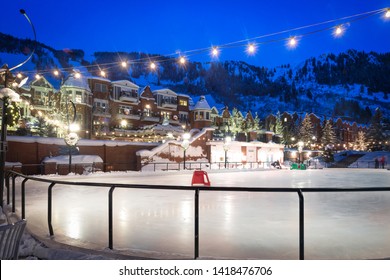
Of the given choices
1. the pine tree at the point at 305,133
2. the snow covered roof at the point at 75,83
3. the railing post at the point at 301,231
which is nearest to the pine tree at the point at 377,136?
the pine tree at the point at 305,133

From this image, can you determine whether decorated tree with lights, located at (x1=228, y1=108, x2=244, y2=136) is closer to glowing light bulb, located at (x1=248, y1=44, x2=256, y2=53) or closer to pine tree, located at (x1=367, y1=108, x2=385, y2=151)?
pine tree, located at (x1=367, y1=108, x2=385, y2=151)

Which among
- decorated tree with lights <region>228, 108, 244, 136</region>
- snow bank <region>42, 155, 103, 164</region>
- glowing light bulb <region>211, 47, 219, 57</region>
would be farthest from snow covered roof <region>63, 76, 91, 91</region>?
glowing light bulb <region>211, 47, 219, 57</region>

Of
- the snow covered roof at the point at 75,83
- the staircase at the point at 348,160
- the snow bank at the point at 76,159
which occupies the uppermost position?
the snow covered roof at the point at 75,83

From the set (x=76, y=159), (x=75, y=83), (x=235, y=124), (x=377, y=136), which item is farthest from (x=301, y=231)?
(x=377, y=136)

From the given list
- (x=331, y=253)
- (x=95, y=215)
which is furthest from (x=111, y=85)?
(x=331, y=253)

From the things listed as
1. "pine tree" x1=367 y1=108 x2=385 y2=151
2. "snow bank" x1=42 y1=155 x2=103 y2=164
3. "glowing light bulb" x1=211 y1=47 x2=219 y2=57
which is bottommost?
"snow bank" x1=42 y1=155 x2=103 y2=164

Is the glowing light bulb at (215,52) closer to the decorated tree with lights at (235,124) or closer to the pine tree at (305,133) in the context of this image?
the decorated tree with lights at (235,124)

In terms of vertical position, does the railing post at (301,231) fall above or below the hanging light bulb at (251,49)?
below

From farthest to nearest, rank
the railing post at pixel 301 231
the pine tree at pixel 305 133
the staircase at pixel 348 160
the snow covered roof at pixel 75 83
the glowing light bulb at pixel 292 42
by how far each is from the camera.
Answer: the pine tree at pixel 305 133
the staircase at pixel 348 160
the snow covered roof at pixel 75 83
the glowing light bulb at pixel 292 42
the railing post at pixel 301 231

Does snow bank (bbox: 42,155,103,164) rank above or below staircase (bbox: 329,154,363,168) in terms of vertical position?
above

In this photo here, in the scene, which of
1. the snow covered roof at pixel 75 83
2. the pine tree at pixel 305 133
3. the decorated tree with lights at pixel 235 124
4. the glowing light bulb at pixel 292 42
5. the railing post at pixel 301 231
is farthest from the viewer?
the pine tree at pixel 305 133

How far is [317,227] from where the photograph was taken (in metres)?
6.76

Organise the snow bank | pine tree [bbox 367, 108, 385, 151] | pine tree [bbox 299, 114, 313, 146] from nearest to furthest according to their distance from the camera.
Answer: the snow bank → pine tree [bbox 367, 108, 385, 151] → pine tree [bbox 299, 114, 313, 146]

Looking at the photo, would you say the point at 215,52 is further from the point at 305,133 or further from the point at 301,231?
the point at 305,133
